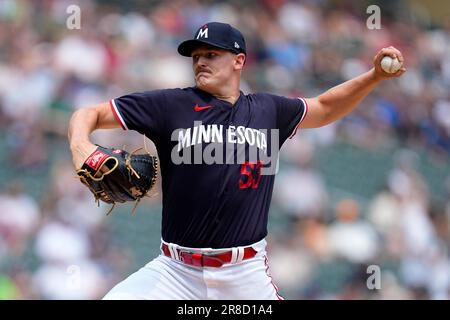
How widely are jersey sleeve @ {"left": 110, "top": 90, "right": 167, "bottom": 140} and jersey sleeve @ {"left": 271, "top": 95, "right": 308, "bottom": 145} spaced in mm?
614

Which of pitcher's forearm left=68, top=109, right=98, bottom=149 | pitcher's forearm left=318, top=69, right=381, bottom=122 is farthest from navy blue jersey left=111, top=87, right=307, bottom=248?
pitcher's forearm left=318, top=69, right=381, bottom=122

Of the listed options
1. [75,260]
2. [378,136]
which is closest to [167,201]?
[75,260]

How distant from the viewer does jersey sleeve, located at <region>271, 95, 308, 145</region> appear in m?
3.85

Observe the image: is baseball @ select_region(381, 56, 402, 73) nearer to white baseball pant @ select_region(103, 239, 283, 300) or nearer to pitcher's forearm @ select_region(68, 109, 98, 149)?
white baseball pant @ select_region(103, 239, 283, 300)

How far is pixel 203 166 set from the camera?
3.53 m

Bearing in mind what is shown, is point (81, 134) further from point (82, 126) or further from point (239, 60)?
point (239, 60)

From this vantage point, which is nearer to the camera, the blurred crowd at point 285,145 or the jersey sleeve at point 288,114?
the jersey sleeve at point 288,114

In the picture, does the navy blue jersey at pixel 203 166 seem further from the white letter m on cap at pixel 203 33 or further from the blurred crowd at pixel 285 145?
the blurred crowd at pixel 285 145

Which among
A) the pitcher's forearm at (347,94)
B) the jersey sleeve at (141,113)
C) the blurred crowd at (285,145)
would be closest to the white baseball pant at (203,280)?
the jersey sleeve at (141,113)

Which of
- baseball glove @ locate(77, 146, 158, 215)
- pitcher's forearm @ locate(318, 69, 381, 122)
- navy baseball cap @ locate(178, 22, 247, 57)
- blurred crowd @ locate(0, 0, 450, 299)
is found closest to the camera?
baseball glove @ locate(77, 146, 158, 215)

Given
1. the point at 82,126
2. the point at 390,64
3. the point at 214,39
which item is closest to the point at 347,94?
the point at 390,64

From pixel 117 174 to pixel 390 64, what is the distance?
1450mm

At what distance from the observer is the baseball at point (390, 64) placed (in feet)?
12.3
